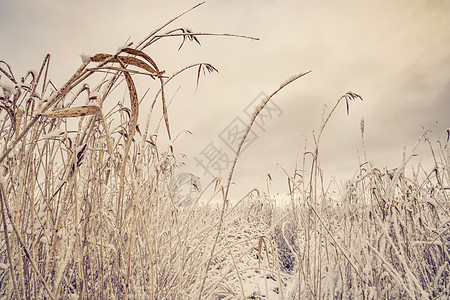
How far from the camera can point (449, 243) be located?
2287 mm

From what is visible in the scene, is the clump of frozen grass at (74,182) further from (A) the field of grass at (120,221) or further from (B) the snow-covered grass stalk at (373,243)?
(B) the snow-covered grass stalk at (373,243)

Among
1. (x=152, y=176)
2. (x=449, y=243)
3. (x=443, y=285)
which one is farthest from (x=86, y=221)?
A: (x=449, y=243)

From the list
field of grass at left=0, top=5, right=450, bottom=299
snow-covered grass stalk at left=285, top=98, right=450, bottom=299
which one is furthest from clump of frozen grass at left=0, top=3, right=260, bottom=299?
snow-covered grass stalk at left=285, top=98, right=450, bottom=299

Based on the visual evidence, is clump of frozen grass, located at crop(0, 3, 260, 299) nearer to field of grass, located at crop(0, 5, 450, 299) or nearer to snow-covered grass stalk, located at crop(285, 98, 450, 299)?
field of grass, located at crop(0, 5, 450, 299)

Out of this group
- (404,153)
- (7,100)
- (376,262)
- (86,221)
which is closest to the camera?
(7,100)

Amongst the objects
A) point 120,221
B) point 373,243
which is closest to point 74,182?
point 120,221

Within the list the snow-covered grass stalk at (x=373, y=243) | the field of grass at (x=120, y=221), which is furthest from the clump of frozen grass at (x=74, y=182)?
the snow-covered grass stalk at (x=373, y=243)

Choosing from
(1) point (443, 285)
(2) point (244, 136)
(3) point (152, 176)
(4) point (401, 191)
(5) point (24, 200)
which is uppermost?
(4) point (401, 191)

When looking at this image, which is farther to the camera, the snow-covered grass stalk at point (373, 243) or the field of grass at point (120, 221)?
the snow-covered grass stalk at point (373, 243)

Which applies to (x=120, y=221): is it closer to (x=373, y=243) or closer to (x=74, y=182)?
(x=74, y=182)

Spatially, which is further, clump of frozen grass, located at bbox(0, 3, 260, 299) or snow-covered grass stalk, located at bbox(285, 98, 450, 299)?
snow-covered grass stalk, located at bbox(285, 98, 450, 299)

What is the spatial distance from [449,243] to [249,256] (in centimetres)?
178

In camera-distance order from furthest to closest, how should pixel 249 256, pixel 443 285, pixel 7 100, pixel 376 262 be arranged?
1. pixel 249 256
2. pixel 443 285
3. pixel 376 262
4. pixel 7 100

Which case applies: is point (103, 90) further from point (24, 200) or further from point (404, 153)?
point (404, 153)
